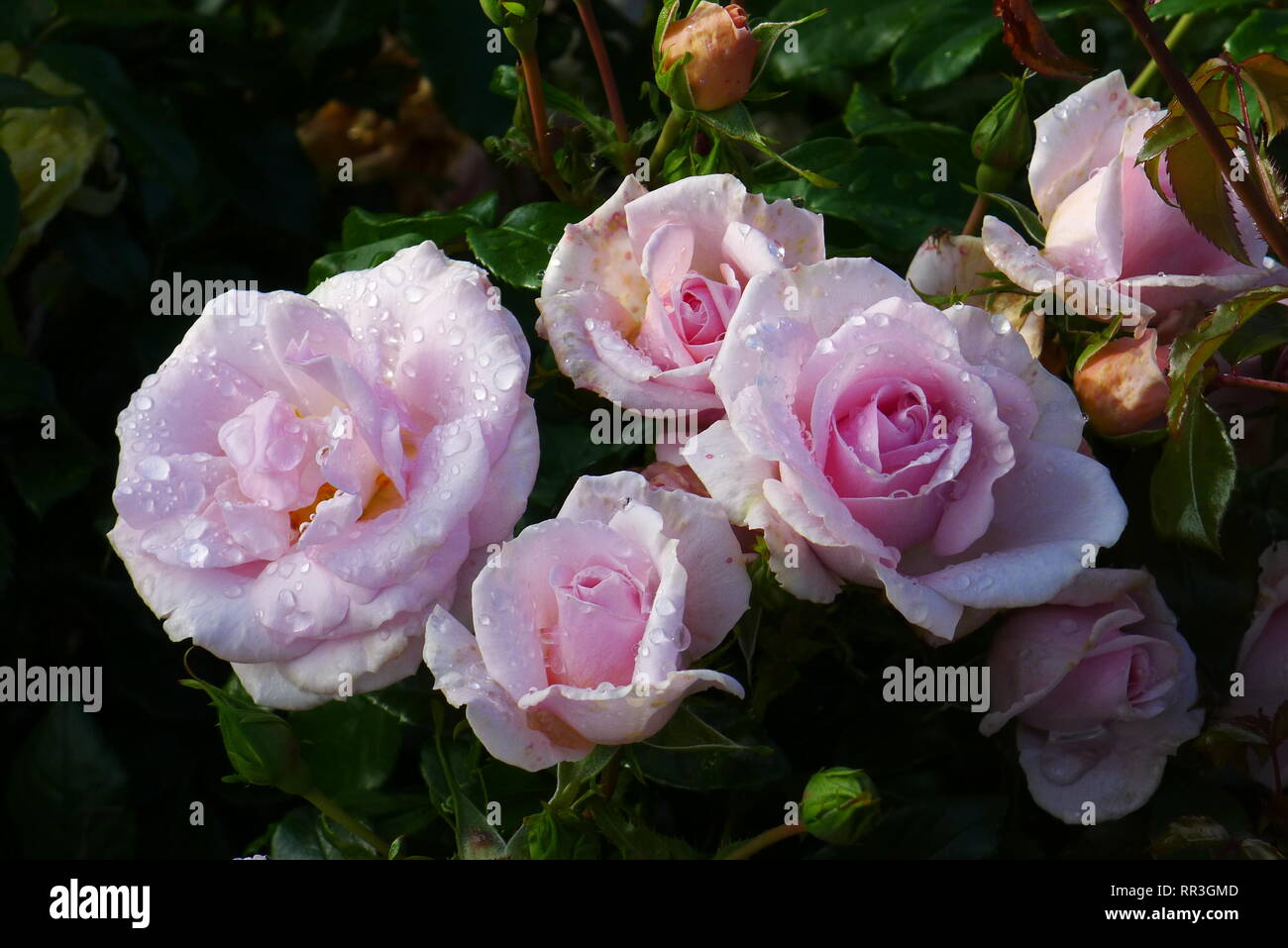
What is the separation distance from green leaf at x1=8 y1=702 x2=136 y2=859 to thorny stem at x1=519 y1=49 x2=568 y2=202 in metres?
0.50

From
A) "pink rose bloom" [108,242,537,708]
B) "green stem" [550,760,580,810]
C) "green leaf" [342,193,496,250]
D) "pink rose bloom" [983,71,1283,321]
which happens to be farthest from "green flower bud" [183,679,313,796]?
"pink rose bloom" [983,71,1283,321]

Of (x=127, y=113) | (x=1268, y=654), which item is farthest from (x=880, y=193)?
(x=127, y=113)

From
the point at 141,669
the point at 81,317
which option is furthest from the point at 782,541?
the point at 81,317

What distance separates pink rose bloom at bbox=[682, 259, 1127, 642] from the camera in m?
0.46

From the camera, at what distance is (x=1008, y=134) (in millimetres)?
607

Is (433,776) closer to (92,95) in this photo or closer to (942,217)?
(942,217)

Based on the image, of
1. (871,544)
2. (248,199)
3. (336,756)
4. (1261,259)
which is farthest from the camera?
(248,199)

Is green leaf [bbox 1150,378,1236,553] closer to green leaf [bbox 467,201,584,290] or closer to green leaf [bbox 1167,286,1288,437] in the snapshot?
green leaf [bbox 1167,286,1288,437]

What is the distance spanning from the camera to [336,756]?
67cm

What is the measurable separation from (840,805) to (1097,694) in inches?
5.7

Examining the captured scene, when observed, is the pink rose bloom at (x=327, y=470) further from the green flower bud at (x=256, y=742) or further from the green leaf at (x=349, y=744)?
the green leaf at (x=349, y=744)

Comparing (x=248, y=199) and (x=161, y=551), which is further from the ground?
(x=248, y=199)
